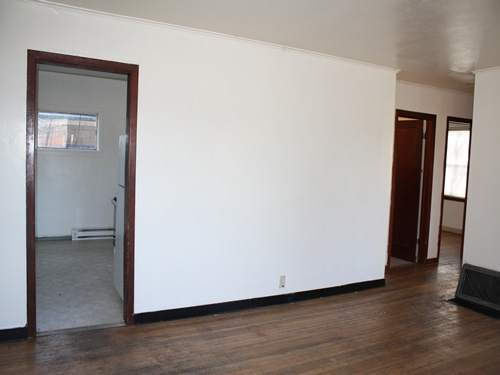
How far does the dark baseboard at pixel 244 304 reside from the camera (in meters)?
3.46

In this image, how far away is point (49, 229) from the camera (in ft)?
21.7

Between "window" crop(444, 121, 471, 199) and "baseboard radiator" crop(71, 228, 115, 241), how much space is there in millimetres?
7234

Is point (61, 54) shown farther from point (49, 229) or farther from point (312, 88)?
point (49, 229)

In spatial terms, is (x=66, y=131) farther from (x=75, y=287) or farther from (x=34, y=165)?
(x=34, y=165)

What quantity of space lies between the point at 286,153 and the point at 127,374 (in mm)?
2422

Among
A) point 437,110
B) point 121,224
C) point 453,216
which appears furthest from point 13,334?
point 453,216

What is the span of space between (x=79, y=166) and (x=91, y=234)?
119 centimetres

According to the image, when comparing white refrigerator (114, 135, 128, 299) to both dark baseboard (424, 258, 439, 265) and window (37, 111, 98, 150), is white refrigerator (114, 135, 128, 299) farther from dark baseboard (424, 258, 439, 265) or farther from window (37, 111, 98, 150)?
dark baseboard (424, 258, 439, 265)

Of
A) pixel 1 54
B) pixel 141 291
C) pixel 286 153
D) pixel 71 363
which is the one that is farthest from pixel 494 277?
pixel 1 54

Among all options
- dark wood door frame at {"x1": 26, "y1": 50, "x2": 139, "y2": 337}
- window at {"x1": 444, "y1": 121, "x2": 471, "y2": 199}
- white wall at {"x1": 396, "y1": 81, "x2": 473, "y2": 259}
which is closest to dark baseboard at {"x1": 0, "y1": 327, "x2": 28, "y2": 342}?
dark wood door frame at {"x1": 26, "y1": 50, "x2": 139, "y2": 337}

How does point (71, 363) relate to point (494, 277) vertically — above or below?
below

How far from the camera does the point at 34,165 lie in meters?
3.00

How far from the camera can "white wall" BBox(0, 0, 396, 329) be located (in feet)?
A: 9.75

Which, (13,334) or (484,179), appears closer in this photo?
(13,334)
